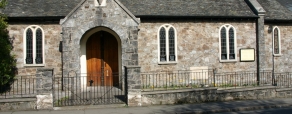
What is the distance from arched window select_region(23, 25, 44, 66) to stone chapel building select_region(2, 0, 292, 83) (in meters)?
0.06

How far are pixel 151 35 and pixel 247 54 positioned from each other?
262 inches

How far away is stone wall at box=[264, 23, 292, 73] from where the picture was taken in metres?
19.8

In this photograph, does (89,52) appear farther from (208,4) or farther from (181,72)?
(208,4)

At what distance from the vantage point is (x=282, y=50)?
2023 centimetres

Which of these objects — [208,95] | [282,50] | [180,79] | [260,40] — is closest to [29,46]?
[180,79]

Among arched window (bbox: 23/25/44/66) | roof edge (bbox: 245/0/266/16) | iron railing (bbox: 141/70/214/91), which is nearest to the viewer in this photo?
arched window (bbox: 23/25/44/66)

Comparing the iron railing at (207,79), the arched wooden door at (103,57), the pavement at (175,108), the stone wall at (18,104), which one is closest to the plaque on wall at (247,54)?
the iron railing at (207,79)

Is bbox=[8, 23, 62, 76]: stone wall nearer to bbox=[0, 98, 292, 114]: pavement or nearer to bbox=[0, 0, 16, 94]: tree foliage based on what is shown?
bbox=[0, 0, 16, 94]: tree foliage

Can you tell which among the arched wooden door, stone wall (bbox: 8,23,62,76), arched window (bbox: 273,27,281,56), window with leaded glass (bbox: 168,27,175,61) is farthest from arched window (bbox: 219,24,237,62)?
stone wall (bbox: 8,23,62,76)

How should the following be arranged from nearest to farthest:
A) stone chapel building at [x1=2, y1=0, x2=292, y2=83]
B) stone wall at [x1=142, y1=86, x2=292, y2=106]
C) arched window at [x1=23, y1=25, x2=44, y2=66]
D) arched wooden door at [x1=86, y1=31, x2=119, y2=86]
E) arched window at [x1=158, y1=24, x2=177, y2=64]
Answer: stone wall at [x1=142, y1=86, x2=292, y2=106] → stone chapel building at [x1=2, y1=0, x2=292, y2=83] → arched window at [x1=23, y1=25, x2=44, y2=66] → arched wooden door at [x1=86, y1=31, x2=119, y2=86] → arched window at [x1=158, y1=24, x2=177, y2=64]

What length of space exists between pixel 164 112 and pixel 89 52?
7695mm

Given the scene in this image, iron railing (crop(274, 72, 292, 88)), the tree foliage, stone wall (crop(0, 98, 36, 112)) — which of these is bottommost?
stone wall (crop(0, 98, 36, 112))

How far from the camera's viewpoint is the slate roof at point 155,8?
16781 mm

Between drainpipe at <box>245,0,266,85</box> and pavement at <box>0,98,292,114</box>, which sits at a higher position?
drainpipe at <box>245,0,266,85</box>
